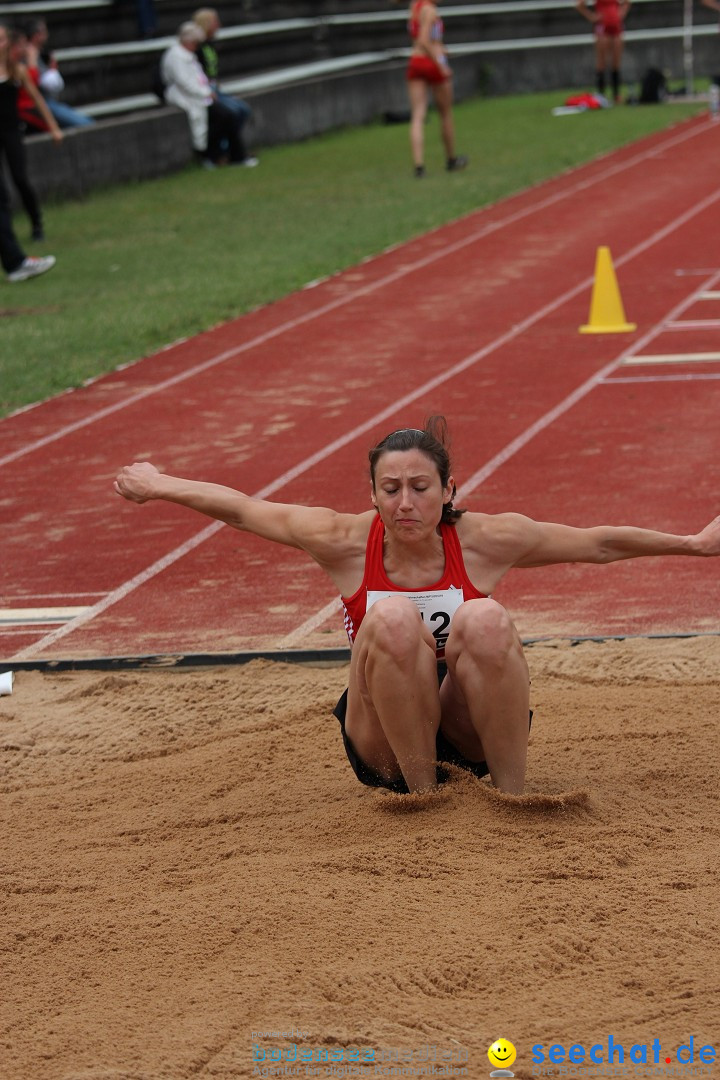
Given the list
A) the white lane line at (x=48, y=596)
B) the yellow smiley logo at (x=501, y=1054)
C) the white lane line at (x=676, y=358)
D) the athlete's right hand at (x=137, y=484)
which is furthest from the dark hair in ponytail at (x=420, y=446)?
the white lane line at (x=676, y=358)

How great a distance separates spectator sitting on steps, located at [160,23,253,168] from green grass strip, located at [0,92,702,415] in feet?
1.51

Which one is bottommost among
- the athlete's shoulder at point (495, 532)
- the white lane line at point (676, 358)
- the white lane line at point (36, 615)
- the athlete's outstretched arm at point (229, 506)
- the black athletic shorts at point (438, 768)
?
the white lane line at point (36, 615)

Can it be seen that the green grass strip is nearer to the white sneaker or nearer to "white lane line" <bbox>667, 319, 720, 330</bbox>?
the white sneaker

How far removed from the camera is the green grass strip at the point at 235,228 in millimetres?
12141

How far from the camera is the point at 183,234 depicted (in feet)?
54.2

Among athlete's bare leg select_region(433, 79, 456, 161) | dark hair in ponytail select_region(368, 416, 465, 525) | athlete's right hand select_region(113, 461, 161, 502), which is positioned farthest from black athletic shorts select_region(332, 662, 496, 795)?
athlete's bare leg select_region(433, 79, 456, 161)

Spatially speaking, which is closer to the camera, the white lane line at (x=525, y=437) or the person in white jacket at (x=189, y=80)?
the white lane line at (x=525, y=437)

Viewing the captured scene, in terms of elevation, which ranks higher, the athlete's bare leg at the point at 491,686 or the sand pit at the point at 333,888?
the athlete's bare leg at the point at 491,686

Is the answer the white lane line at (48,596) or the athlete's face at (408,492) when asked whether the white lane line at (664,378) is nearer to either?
the white lane line at (48,596)

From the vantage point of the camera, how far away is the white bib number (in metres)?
4.24

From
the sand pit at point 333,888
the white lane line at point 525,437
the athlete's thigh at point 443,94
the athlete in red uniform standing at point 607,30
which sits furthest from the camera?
the athlete in red uniform standing at point 607,30

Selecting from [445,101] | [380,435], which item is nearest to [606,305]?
[380,435]

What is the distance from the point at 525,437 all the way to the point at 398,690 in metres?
4.78

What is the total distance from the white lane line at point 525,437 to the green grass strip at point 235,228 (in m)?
3.49
